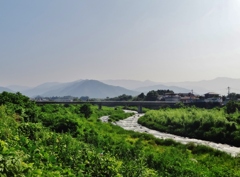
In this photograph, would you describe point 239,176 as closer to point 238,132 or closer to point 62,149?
point 62,149

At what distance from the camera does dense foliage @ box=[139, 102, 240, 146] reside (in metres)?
44.3

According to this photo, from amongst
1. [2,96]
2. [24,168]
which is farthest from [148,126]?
[24,168]

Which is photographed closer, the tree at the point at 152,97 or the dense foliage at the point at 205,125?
the dense foliage at the point at 205,125

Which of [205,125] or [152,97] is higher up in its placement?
[152,97]

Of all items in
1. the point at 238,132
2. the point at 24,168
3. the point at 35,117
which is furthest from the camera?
the point at 238,132

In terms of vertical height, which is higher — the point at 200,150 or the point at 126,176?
the point at 126,176

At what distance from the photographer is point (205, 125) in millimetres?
50656

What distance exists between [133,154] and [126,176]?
8.43 m

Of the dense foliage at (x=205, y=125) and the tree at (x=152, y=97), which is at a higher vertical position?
the tree at (x=152, y=97)

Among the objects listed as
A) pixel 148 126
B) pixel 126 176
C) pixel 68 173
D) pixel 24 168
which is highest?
pixel 24 168

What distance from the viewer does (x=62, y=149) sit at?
11.8 metres

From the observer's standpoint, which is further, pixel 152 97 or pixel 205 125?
pixel 152 97

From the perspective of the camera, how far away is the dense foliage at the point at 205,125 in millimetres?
44344

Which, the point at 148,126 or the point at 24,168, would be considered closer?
the point at 24,168
